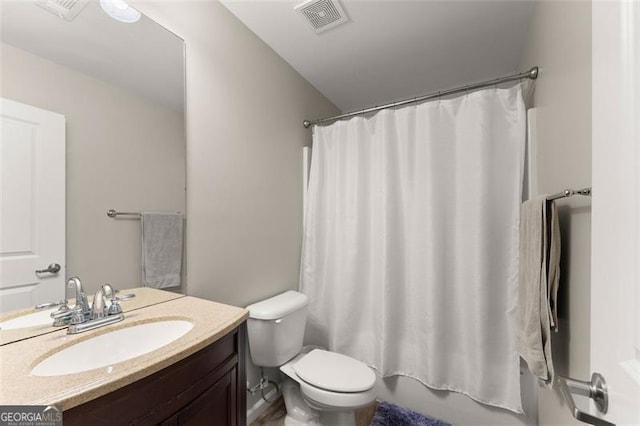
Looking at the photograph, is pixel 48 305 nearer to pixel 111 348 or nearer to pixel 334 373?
pixel 111 348

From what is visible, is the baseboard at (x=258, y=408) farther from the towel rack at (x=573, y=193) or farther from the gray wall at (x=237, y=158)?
the towel rack at (x=573, y=193)

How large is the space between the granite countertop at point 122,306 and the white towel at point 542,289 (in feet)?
4.66

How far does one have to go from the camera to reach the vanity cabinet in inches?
22.6

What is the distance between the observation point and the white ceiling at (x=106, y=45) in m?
0.80

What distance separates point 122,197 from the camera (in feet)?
3.33

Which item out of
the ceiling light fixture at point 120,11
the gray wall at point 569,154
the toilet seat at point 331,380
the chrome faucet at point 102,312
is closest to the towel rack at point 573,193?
the gray wall at point 569,154

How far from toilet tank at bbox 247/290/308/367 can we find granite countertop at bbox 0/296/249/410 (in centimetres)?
44

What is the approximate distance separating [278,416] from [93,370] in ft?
4.59

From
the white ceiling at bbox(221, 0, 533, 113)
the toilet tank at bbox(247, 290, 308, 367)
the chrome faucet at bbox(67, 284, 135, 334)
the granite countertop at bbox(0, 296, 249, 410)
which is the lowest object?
the toilet tank at bbox(247, 290, 308, 367)

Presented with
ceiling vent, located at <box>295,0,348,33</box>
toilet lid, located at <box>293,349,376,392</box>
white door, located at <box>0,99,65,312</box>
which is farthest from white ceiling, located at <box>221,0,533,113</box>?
toilet lid, located at <box>293,349,376,392</box>

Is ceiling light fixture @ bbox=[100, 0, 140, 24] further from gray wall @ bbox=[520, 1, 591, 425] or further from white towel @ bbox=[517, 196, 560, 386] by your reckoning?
white towel @ bbox=[517, 196, 560, 386]

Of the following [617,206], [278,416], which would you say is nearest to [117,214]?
[617,206]

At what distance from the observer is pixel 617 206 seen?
15.9 inches

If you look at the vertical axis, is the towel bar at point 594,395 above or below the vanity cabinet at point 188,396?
above
